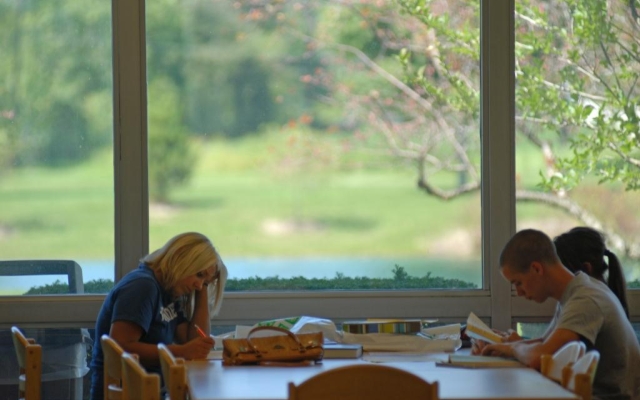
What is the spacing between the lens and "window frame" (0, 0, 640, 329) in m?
4.67

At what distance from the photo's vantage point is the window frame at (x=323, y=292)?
4.67 m

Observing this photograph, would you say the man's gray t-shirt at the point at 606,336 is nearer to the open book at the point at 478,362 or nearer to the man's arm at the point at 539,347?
the man's arm at the point at 539,347

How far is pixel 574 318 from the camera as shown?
3379mm

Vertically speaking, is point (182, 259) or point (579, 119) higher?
point (579, 119)

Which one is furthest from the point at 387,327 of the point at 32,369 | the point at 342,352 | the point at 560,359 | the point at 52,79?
the point at 52,79

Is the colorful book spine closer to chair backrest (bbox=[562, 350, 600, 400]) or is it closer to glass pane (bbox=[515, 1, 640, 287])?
glass pane (bbox=[515, 1, 640, 287])

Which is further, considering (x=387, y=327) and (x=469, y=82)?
(x=469, y=82)

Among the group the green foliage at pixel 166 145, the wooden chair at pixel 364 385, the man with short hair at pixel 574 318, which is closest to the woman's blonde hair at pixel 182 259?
the green foliage at pixel 166 145

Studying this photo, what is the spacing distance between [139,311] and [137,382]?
99 cm

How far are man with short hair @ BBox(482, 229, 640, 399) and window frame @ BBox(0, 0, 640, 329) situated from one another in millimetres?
1135

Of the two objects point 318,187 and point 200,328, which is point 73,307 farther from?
point 318,187

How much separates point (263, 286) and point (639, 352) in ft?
6.21

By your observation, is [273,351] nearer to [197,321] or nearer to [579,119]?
[197,321]

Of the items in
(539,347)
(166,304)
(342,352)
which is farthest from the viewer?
(166,304)
